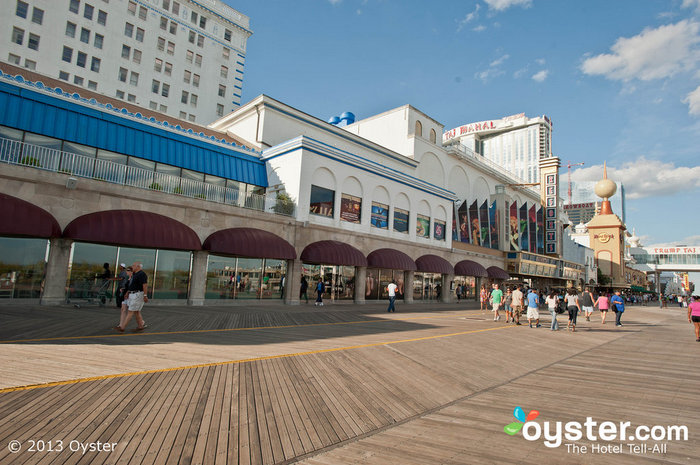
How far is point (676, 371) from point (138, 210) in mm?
20339

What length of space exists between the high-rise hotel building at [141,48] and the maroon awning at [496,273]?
3850 centimetres

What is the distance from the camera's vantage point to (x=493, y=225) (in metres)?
46.1

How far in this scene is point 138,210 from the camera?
16.8 m

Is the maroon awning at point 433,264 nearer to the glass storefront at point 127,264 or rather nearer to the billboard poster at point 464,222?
the billboard poster at point 464,222

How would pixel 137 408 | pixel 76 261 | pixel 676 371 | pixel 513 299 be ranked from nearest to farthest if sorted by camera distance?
pixel 137 408 < pixel 676 371 < pixel 76 261 < pixel 513 299

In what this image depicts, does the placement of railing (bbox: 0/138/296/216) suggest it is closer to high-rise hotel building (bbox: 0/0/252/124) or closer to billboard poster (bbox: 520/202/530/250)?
high-rise hotel building (bbox: 0/0/252/124)

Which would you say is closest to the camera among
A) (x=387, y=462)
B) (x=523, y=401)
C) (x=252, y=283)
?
(x=387, y=462)

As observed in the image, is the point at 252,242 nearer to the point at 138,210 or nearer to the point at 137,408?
the point at 138,210

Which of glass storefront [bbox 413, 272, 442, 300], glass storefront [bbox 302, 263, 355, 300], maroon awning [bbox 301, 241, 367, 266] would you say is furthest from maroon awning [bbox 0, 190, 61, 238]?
glass storefront [bbox 413, 272, 442, 300]

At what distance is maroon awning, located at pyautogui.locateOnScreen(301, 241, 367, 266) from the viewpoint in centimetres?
2239

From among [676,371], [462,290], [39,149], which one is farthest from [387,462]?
[462,290]

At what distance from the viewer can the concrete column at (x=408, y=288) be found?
30672mm

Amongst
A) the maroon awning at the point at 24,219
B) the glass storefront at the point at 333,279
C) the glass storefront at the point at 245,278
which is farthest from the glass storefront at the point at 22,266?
the glass storefront at the point at 333,279

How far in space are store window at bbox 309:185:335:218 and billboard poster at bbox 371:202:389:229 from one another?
4.22 metres
